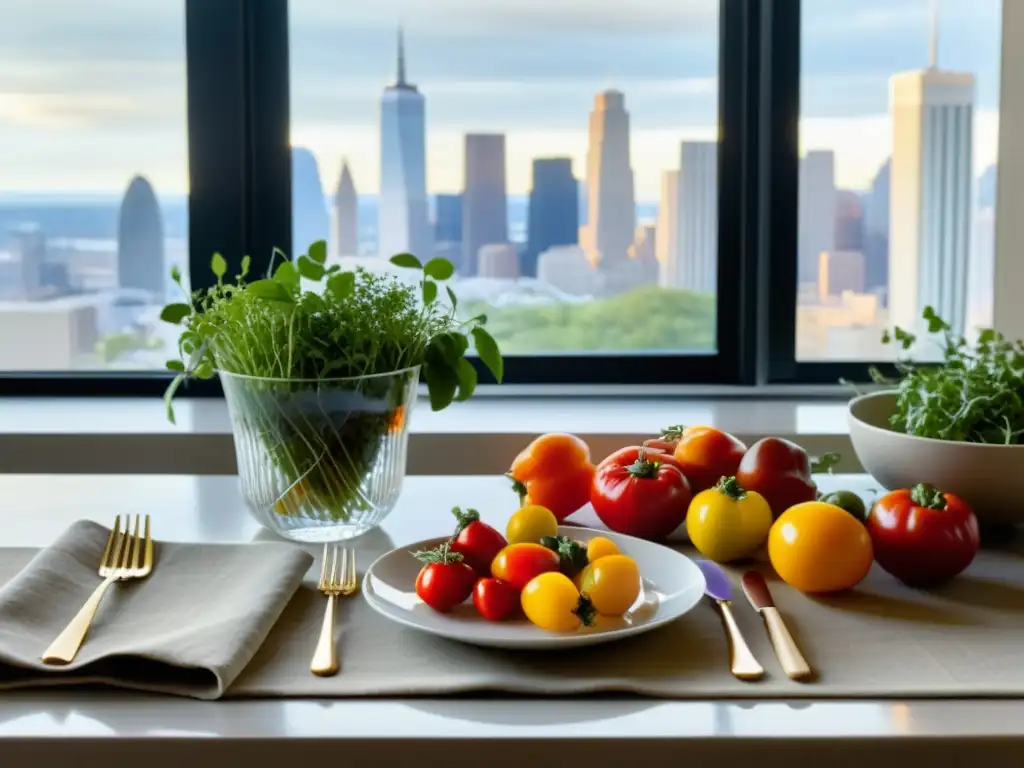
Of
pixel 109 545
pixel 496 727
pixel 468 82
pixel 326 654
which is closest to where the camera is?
pixel 496 727

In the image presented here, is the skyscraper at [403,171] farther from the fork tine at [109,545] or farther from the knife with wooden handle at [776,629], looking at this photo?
the knife with wooden handle at [776,629]

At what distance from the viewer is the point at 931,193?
91.4 inches

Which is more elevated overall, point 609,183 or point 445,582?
point 609,183

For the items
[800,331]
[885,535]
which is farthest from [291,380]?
[800,331]

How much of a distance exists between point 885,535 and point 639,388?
4.19ft

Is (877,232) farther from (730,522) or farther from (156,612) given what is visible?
(156,612)

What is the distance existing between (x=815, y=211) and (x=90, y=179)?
1.34m

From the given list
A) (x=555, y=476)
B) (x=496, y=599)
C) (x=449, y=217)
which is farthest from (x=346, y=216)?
(x=496, y=599)

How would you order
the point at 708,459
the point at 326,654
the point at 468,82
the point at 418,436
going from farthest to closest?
the point at 468,82 → the point at 418,436 → the point at 708,459 → the point at 326,654

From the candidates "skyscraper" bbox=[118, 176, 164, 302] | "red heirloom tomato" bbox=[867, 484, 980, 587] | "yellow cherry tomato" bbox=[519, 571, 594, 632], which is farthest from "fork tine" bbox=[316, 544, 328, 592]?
"skyscraper" bbox=[118, 176, 164, 302]

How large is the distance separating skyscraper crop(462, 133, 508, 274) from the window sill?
0.36 meters

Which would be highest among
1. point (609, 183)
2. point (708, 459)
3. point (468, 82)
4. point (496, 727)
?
point (468, 82)

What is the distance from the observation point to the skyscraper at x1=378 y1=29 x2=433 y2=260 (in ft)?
7.58

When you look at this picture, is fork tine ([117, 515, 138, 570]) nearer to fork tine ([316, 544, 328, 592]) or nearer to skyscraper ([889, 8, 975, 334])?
fork tine ([316, 544, 328, 592])
